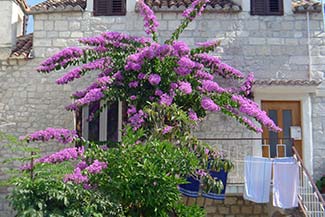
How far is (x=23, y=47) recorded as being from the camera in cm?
1288

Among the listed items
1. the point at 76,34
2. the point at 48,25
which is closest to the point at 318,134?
the point at 76,34

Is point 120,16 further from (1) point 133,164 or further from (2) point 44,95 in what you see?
(1) point 133,164

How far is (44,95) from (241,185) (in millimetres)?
5119

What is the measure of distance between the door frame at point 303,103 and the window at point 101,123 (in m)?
3.33

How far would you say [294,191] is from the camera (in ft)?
33.1

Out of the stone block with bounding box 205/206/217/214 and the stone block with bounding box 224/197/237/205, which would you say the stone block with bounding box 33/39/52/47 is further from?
the stone block with bounding box 224/197/237/205

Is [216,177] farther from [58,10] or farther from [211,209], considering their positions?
[58,10]

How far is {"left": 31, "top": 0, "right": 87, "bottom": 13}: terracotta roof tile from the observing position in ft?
40.7

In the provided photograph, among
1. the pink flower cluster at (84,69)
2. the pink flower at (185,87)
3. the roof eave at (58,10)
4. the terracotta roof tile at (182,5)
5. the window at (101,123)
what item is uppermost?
the terracotta roof tile at (182,5)

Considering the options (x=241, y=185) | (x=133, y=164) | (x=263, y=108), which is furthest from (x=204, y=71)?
(x=133, y=164)

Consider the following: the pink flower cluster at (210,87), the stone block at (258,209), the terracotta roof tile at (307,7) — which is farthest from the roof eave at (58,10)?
the stone block at (258,209)

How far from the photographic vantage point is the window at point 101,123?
1211 centimetres

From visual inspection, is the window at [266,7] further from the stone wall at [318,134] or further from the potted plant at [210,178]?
the potted plant at [210,178]

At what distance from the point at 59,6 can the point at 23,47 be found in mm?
1428
